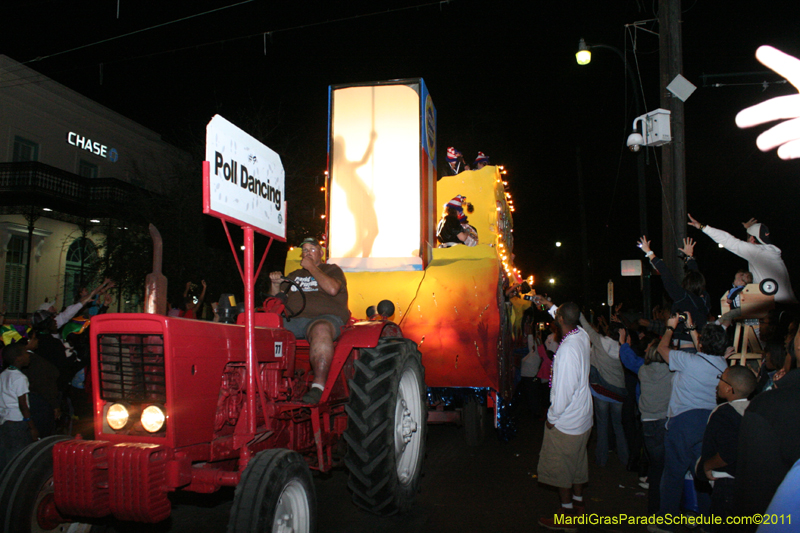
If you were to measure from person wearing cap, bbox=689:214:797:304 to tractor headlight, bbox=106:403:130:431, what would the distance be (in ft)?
16.8

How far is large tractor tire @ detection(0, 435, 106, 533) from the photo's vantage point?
3.12 meters

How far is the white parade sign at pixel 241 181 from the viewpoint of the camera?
3055mm

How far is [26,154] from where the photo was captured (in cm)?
1886

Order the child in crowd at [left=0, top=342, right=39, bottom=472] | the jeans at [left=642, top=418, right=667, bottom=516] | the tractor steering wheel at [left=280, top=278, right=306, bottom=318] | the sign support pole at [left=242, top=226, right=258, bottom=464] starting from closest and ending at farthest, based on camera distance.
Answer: the sign support pole at [left=242, top=226, right=258, bottom=464], the tractor steering wheel at [left=280, top=278, right=306, bottom=318], the jeans at [left=642, top=418, right=667, bottom=516], the child in crowd at [left=0, top=342, right=39, bottom=472]

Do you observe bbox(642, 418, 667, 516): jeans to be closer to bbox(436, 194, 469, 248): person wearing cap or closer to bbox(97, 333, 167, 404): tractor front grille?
bbox(436, 194, 469, 248): person wearing cap

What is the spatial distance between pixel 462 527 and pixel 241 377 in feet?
7.89

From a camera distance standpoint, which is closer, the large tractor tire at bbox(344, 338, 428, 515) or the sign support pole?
the sign support pole

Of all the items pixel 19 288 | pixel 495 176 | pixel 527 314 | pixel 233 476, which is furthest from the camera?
pixel 19 288

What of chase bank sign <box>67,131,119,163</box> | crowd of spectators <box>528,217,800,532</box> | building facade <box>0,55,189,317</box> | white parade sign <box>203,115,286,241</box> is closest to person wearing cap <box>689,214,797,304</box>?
crowd of spectators <box>528,217,800,532</box>

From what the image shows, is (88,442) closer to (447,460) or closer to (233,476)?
(233,476)

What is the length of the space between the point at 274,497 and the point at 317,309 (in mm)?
1998

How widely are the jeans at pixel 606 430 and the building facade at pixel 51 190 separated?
1515 cm

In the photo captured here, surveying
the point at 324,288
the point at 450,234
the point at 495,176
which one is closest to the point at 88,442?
the point at 324,288

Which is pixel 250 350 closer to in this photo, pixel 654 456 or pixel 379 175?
pixel 654 456
